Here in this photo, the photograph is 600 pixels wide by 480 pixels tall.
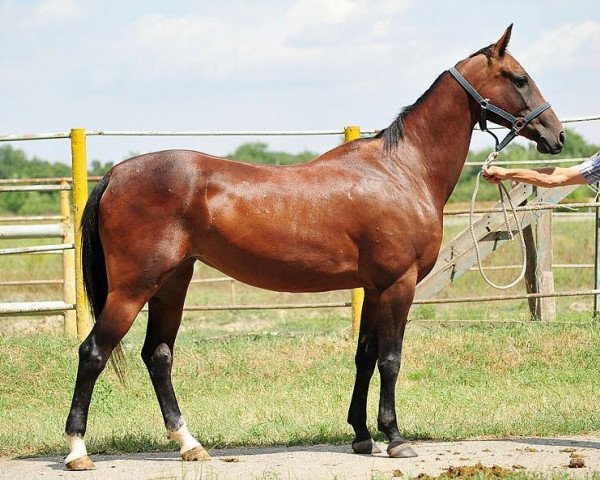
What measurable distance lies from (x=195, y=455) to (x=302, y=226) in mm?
1537

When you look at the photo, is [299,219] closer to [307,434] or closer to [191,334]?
[307,434]

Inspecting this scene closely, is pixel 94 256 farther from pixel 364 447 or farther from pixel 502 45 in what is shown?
pixel 502 45

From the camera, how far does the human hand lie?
620cm

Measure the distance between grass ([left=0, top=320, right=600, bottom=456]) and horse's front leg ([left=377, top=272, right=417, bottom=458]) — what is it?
2.13ft

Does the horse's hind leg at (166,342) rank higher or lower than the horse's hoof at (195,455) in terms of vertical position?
higher

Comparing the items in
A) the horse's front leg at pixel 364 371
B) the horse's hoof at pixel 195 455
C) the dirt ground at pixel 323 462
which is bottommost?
the dirt ground at pixel 323 462

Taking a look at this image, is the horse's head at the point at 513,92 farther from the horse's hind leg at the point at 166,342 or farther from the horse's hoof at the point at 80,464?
the horse's hoof at the point at 80,464

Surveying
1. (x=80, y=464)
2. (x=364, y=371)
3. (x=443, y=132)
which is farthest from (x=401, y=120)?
(x=80, y=464)

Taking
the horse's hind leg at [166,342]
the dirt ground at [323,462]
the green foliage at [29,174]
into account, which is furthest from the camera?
the green foliage at [29,174]

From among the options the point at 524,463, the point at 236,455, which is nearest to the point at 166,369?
the point at 236,455

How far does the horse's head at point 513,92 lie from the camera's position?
634cm

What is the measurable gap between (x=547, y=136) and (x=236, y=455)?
282 cm

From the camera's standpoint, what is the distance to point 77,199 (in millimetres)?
8969

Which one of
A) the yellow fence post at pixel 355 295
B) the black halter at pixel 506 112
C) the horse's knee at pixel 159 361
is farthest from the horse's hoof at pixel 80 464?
the yellow fence post at pixel 355 295
